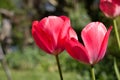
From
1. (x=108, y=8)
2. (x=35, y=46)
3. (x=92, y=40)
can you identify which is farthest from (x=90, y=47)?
(x=35, y=46)

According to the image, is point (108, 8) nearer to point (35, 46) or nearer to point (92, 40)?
point (92, 40)

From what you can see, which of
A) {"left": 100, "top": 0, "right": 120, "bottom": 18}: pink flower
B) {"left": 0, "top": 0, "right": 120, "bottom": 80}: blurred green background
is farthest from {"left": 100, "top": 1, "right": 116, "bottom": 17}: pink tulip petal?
{"left": 0, "top": 0, "right": 120, "bottom": 80}: blurred green background

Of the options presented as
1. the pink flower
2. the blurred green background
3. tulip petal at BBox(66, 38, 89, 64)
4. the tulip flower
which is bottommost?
the blurred green background

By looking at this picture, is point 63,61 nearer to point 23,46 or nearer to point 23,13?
point 23,46

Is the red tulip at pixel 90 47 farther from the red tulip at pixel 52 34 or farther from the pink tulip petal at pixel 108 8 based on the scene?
the pink tulip petal at pixel 108 8

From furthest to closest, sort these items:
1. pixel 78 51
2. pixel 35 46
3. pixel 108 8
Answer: pixel 35 46, pixel 108 8, pixel 78 51

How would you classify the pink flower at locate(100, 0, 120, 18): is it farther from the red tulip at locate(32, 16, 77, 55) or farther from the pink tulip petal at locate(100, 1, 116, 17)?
the red tulip at locate(32, 16, 77, 55)
